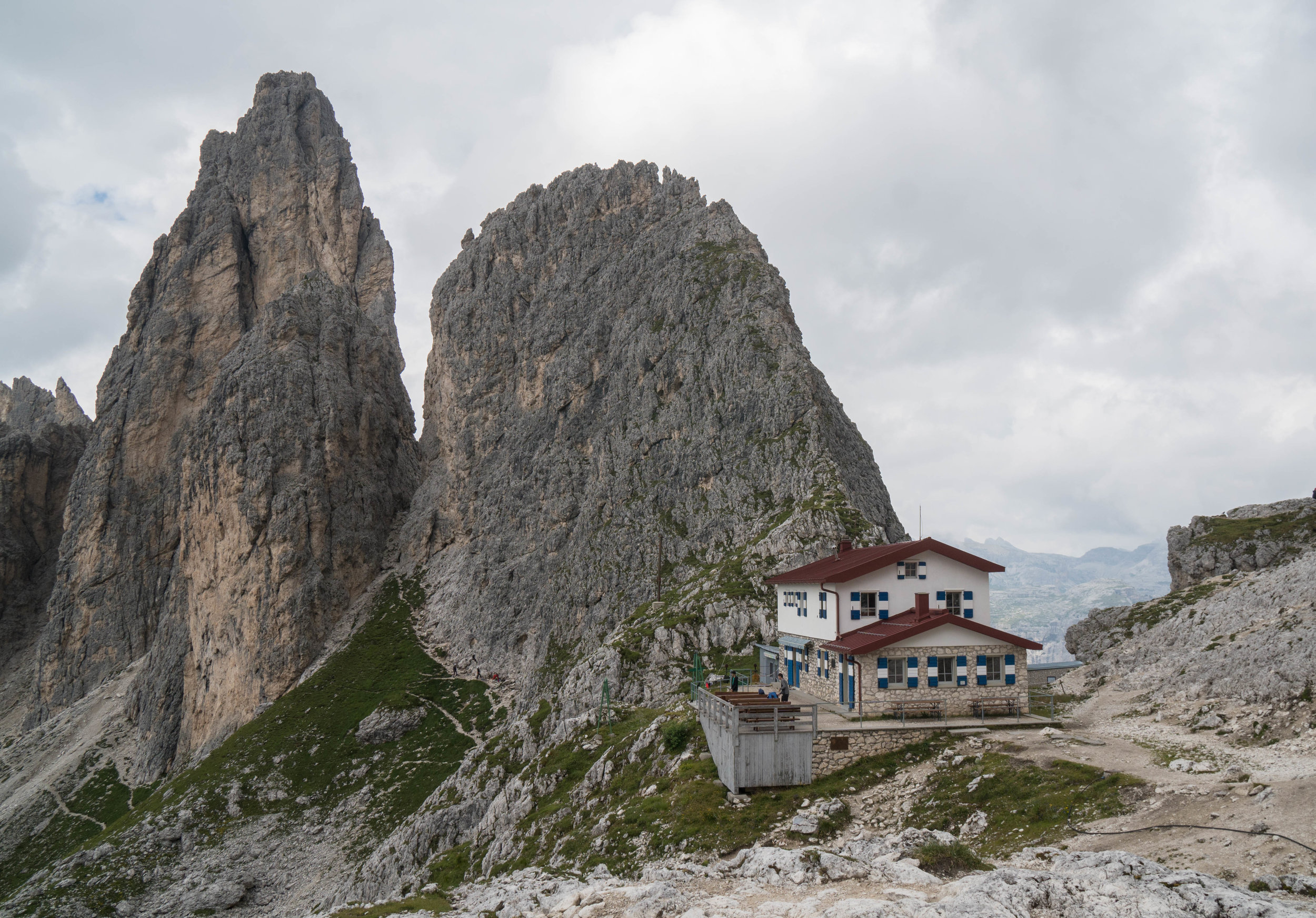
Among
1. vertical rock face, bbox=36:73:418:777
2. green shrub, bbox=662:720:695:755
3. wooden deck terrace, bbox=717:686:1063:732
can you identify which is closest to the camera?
wooden deck terrace, bbox=717:686:1063:732

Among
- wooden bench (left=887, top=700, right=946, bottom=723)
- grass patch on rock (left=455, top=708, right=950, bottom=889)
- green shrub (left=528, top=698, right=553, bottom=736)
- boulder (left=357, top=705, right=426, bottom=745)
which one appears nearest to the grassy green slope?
boulder (left=357, top=705, right=426, bottom=745)

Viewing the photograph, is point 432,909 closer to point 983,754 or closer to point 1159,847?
point 983,754

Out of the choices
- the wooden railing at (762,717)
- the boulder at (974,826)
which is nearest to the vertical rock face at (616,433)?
the wooden railing at (762,717)

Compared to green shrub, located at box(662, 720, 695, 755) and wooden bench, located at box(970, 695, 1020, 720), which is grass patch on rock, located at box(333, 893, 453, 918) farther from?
wooden bench, located at box(970, 695, 1020, 720)

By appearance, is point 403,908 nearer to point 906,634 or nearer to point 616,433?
point 906,634

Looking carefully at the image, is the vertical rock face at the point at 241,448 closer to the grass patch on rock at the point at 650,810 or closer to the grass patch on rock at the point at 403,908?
the grass patch on rock at the point at 650,810

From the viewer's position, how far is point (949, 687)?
35.0m

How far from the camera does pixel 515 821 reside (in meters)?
43.8

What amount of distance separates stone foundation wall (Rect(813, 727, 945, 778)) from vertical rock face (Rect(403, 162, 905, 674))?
1149 inches

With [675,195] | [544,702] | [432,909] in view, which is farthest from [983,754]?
[675,195]

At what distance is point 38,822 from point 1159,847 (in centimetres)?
13054

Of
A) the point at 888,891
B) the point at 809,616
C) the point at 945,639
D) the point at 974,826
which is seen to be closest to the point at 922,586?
the point at 945,639

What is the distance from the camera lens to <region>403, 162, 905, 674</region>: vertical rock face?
81000 mm

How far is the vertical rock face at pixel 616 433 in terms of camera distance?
8100 cm
